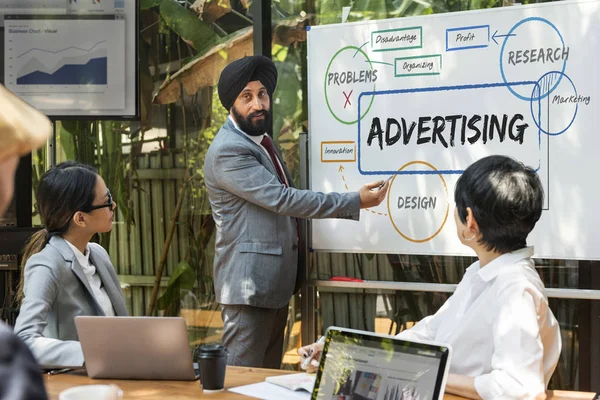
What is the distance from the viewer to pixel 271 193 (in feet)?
12.0

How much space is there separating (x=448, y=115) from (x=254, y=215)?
972mm

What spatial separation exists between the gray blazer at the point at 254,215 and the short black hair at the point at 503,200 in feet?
5.16

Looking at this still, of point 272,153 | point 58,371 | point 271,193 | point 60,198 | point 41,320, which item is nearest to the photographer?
point 58,371

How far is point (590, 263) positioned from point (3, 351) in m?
3.38

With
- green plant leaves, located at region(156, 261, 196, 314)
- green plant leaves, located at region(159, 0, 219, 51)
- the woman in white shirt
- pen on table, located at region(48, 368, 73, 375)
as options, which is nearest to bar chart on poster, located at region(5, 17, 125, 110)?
green plant leaves, located at region(159, 0, 219, 51)

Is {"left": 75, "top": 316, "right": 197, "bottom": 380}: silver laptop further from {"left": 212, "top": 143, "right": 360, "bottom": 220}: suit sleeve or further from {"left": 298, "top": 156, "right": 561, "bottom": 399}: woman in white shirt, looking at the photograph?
{"left": 212, "top": 143, "right": 360, "bottom": 220}: suit sleeve

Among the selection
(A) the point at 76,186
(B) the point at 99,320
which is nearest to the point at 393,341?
(B) the point at 99,320

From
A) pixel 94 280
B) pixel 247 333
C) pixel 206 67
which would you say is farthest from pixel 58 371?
pixel 206 67

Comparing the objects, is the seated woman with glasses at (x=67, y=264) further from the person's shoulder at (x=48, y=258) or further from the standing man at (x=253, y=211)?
the standing man at (x=253, y=211)

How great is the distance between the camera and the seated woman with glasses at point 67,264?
8.46 feet

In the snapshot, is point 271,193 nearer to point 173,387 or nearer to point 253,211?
point 253,211

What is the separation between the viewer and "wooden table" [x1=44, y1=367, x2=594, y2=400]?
6.86 ft

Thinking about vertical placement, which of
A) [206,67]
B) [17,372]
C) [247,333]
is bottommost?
[247,333]

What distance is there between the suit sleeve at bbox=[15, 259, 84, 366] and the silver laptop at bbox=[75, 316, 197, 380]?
0.41 feet
